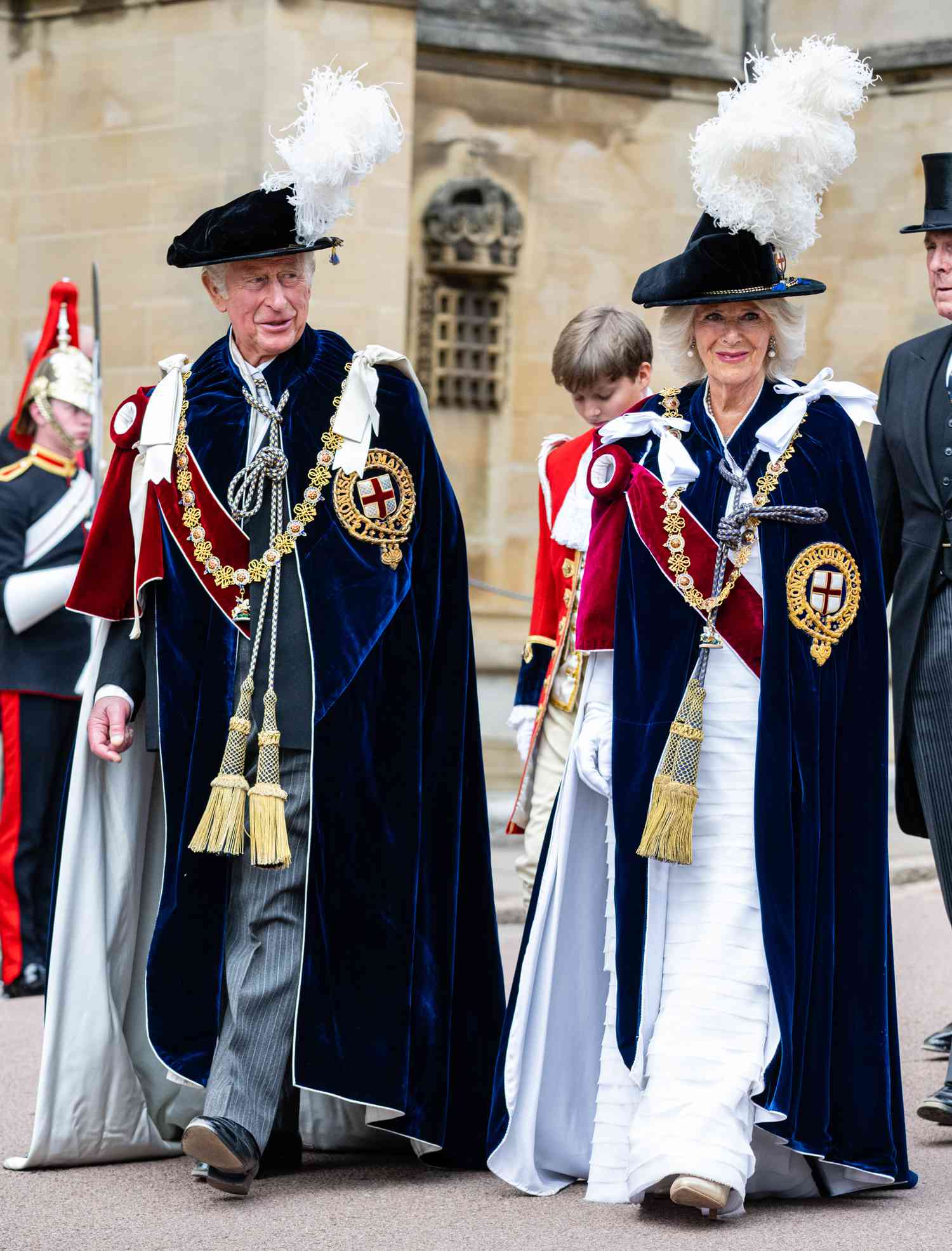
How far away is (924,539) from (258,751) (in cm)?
190

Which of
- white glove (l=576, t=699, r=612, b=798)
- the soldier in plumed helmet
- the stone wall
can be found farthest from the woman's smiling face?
the stone wall

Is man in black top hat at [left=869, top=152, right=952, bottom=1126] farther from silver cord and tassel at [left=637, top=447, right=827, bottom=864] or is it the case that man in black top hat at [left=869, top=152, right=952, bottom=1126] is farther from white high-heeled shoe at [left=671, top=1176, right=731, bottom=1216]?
white high-heeled shoe at [left=671, top=1176, right=731, bottom=1216]

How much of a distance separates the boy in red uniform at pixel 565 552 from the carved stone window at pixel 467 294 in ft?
19.2

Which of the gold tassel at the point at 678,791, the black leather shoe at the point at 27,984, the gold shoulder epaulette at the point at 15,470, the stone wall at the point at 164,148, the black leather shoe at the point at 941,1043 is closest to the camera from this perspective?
the gold tassel at the point at 678,791

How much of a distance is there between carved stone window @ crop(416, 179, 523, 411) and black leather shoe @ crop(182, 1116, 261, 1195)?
7.63m

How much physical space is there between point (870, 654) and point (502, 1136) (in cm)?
127

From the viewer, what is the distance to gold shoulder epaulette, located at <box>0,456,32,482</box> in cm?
809

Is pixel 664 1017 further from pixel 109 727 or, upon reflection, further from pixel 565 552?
pixel 565 552

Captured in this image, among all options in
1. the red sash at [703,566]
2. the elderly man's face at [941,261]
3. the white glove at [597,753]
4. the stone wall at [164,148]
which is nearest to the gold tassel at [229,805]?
the white glove at [597,753]

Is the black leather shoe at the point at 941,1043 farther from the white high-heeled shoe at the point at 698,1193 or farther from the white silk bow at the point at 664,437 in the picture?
the white silk bow at the point at 664,437

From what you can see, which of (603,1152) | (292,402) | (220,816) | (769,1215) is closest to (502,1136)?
(603,1152)

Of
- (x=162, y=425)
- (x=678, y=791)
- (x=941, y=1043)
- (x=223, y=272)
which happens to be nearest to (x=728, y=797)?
(x=678, y=791)

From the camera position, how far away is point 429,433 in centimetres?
527

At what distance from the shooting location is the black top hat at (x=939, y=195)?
578cm
